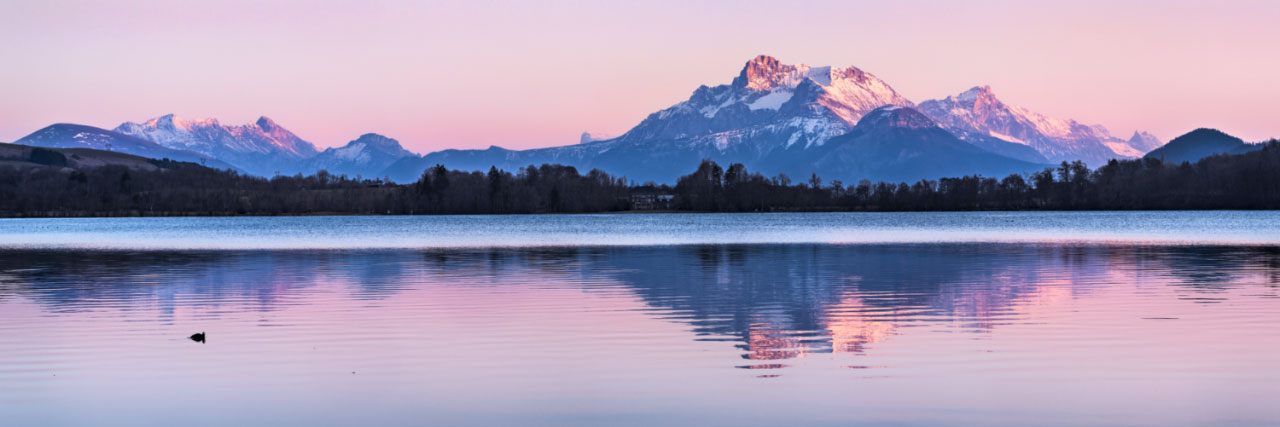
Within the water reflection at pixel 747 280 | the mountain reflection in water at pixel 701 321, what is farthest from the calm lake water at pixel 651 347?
the water reflection at pixel 747 280

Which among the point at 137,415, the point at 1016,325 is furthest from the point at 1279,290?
the point at 137,415

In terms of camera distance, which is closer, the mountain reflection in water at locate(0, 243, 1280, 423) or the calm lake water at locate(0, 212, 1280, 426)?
the calm lake water at locate(0, 212, 1280, 426)

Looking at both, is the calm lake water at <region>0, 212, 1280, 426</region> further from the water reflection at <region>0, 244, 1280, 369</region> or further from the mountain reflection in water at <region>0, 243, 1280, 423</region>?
the water reflection at <region>0, 244, 1280, 369</region>

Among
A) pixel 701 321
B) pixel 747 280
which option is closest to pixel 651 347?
pixel 701 321

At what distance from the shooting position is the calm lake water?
18406 millimetres

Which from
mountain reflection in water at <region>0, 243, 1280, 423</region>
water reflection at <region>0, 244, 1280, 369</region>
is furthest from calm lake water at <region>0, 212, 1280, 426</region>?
water reflection at <region>0, 244, 1280, 369</region>

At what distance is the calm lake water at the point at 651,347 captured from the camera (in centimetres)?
1841

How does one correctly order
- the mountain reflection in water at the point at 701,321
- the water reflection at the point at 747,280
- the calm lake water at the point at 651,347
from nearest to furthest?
the calm lake water at the point at 651,347 < the mountain reflection in water at the point at 701,321 < the water reflection at the point at 747,280

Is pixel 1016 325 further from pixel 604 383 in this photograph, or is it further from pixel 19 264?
pixel 19 264

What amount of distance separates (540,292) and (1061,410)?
83.4 ft

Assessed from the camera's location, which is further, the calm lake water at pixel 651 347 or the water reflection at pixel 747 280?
the water reflection at pixel 747 280

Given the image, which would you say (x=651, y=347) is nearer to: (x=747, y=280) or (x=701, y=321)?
(x=701, y=321)

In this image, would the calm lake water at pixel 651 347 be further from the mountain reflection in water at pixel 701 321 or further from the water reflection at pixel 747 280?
the water reflection at pixel 747 280

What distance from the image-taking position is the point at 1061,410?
17953mm
